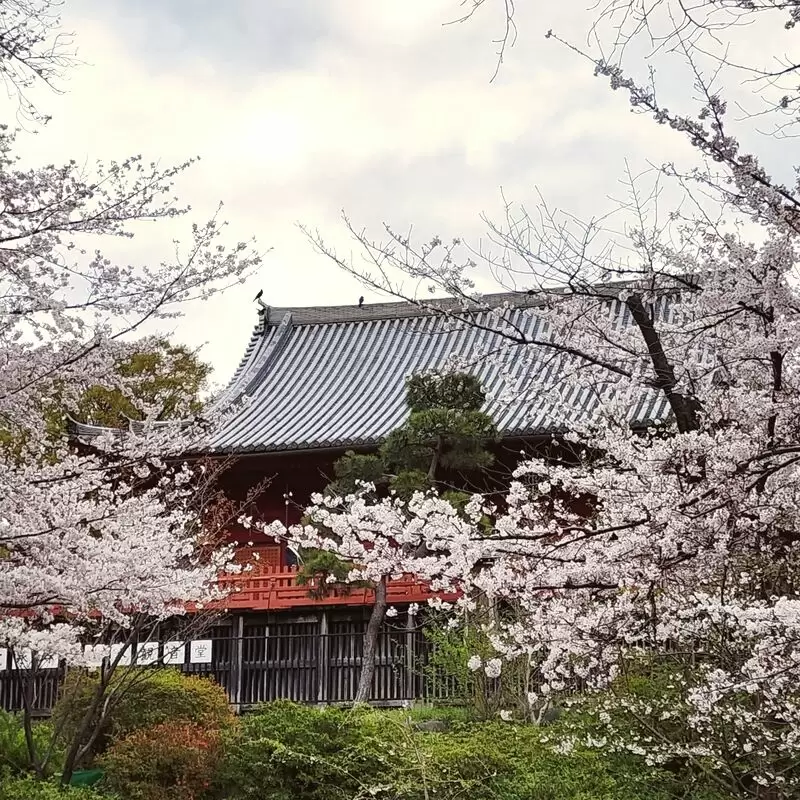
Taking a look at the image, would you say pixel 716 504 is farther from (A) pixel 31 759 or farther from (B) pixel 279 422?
(B) pixel 279 422

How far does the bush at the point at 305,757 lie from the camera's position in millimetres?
9367

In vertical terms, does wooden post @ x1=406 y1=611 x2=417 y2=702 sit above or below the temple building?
below

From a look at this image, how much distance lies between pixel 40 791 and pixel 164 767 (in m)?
1.07

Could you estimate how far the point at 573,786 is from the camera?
883 centimetres

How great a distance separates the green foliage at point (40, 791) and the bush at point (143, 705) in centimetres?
109

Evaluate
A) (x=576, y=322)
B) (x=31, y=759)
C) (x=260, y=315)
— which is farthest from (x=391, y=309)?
(x=576, y=322)

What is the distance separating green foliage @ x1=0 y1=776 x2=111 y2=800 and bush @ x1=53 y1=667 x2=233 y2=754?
109 cm

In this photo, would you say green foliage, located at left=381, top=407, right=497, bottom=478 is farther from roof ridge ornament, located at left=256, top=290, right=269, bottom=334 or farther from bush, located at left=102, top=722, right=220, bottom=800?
roof ridge ornament, located at left=256, top=290, right=269, bottom=334

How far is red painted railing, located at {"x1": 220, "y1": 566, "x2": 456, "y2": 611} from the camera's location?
1519cm

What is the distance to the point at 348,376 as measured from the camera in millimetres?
21969

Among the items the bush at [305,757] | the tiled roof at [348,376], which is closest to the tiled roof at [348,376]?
the tiled roof at [348,376]

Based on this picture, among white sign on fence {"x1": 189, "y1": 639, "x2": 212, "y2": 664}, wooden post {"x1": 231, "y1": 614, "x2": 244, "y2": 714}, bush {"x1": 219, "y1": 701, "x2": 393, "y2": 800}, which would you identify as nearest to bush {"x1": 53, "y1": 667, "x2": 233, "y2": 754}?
bush {"x1": 219, "y1": 701, "x2": 393, "y2": 800}

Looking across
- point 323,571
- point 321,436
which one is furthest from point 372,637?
point 321,436

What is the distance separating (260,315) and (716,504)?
67.1ft
